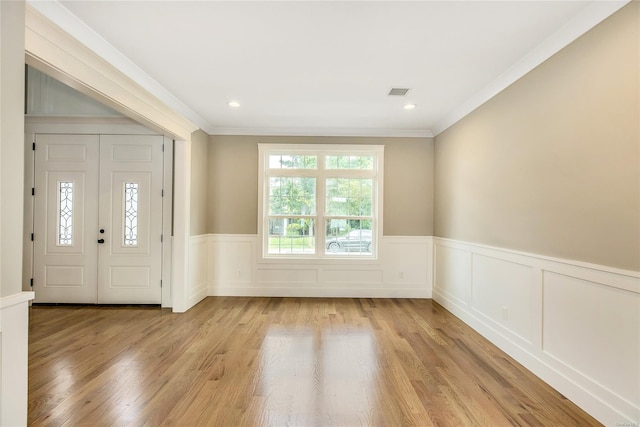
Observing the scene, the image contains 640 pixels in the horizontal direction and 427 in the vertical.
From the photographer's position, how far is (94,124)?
441cm

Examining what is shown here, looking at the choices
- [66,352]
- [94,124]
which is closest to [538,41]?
[66,352]

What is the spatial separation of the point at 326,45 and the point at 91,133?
3679mm

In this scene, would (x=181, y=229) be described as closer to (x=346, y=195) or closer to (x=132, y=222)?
(x=132, y=222)

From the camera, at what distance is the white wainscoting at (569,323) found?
6.31 feet

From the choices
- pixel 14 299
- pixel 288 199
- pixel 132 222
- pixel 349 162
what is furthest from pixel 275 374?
pixel 349 162

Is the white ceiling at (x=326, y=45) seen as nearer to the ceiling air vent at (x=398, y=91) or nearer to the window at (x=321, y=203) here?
the ceiling air vent at (x=398, y=91)

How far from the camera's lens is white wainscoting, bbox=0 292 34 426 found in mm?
1592

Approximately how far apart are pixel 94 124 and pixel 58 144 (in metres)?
0.55

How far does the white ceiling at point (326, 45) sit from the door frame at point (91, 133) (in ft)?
3.52

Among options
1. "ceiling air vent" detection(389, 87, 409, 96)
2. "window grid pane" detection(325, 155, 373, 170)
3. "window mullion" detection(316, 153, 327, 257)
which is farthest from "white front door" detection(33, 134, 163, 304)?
"ceiling air vent" detection(389, 87, 409, 96)

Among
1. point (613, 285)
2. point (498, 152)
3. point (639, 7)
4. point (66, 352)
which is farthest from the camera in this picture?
point (498, 152)

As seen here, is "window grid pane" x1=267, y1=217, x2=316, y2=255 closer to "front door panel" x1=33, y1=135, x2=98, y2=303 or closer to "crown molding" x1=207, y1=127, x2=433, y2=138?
"crown molding" x1=207, y1=127, x2=433, y2=138

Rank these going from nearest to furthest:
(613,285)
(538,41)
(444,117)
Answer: (613,285), (538,41), (444,117)

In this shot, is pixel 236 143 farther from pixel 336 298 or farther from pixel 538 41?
pixel 538 41
